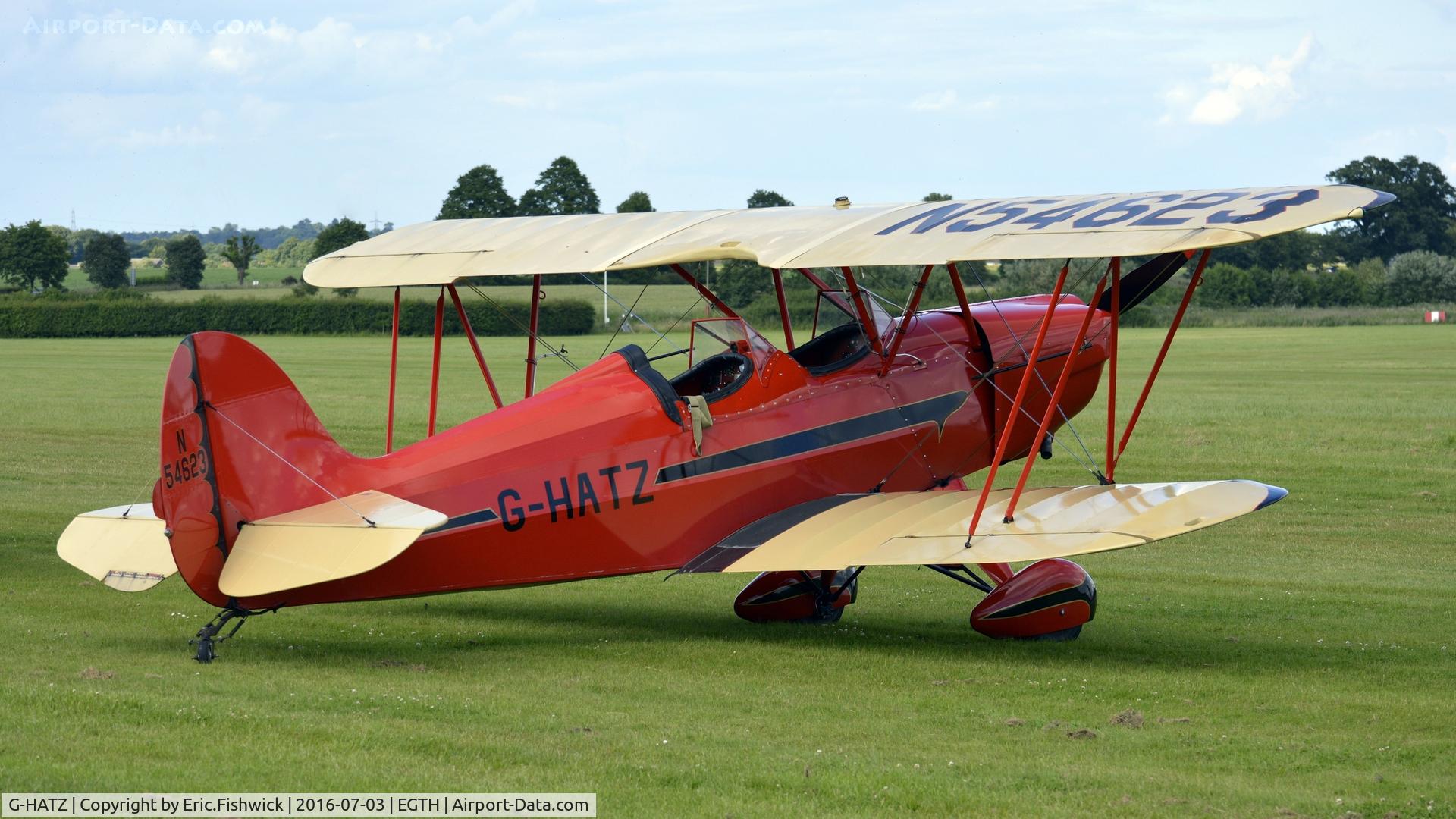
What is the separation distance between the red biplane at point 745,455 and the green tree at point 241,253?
82022 millimetres

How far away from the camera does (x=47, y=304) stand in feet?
201

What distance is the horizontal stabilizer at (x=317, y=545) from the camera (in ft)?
23.8

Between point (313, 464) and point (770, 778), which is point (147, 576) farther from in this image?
point (770, 778)

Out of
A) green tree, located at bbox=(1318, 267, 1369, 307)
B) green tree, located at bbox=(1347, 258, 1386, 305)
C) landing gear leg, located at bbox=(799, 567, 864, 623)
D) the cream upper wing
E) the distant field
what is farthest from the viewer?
the distant field

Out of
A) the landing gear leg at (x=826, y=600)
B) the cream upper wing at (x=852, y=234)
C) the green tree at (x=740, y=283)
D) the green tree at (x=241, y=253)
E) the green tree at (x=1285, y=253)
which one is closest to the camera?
the cream upper wing at (x=852, y=234)

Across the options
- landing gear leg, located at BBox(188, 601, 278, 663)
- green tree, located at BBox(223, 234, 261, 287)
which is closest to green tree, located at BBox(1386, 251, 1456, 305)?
green tree, located at BBox(223, 234, 261, 287)

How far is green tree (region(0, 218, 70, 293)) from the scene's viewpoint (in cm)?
8012

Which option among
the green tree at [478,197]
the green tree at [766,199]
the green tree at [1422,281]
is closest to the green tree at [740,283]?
the green tree at [766,199]

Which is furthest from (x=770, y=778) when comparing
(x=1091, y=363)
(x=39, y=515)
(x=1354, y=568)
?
(x=39, y=515)

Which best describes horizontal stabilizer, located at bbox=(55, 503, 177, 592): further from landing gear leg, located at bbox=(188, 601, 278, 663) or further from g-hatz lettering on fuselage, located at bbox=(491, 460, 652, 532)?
g-hatz lettering on fuselage, located at bbox=(491, 460, 652, 532)

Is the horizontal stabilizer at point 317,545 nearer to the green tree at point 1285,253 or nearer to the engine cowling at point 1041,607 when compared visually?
the engine cowling at point 1041,607

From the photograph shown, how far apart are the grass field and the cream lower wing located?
589 millimetres

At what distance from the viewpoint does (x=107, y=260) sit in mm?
83250

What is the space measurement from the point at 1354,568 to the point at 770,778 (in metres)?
8.54
